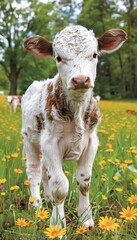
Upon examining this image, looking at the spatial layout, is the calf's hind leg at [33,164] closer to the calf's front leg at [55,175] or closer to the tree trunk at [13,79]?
the calf's front leg at [55,175]

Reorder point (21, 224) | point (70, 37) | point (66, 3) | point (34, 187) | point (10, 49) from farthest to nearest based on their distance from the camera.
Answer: point (66, 3) < point (10, 49) < point (34, 187) < point (70, 37) < point (21, 224)

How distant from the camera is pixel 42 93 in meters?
3.37

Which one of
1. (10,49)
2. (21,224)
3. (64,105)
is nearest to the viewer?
(21,224)

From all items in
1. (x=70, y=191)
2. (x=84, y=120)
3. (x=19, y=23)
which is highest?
(x=19, y=23)

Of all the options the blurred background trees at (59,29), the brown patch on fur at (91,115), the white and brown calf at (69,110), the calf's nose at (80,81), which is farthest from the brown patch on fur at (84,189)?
the blurred background trees at (59,29)

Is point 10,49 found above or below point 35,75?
above

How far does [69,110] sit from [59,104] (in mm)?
99

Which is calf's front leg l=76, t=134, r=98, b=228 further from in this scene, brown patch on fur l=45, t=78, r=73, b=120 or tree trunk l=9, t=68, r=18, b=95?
tree trunk l=9, t=68, r=18, b=95

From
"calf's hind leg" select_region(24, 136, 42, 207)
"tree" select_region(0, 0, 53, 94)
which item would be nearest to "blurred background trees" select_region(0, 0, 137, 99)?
"tree" select_region(0, 0, 53, 94)

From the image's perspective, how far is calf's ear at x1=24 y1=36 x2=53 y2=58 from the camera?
117 inches

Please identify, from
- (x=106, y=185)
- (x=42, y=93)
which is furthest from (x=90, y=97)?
(x=106, y=185)

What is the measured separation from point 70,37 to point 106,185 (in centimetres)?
157

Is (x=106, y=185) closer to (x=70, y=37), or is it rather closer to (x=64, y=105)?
(x=64, y=105)

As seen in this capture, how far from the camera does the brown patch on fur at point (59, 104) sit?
2.88 m
